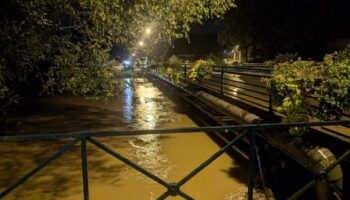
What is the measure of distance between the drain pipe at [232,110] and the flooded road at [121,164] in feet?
2.98

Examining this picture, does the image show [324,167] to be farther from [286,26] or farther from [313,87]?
[286,26]

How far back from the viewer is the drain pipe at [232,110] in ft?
25.9

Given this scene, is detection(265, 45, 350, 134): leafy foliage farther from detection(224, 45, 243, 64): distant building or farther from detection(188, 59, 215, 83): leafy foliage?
detection(224, 45, 243, 64): distant building

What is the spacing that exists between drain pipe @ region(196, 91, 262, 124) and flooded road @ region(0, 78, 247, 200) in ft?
2.98

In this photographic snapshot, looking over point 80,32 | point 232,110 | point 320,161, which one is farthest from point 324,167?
point 80,32

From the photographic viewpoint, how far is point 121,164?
292 inches

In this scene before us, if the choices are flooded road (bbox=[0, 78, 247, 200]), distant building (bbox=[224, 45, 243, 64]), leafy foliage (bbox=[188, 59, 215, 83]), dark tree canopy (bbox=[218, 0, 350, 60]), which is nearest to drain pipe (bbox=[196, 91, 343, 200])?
flooded road (bbox=[0, 78, 247, 200])

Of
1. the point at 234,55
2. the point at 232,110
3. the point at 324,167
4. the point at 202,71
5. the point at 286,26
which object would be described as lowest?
the point at 324,167

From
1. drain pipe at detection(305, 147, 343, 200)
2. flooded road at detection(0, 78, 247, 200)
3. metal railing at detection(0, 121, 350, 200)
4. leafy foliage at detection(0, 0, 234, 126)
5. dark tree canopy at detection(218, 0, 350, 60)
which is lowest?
flooded road at detection(0, 78, 247, 200)

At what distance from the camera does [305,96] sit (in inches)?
234

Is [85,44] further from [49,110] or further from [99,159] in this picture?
[49,110]

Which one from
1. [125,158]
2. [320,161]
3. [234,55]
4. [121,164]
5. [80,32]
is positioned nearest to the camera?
[125,158]

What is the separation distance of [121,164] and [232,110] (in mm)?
3480

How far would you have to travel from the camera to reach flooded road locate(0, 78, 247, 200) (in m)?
6.09
